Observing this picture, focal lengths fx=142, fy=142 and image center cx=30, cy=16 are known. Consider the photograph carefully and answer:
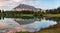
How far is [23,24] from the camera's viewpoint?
3.14m

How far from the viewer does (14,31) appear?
3053 mm

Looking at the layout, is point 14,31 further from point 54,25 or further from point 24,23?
point 54,25

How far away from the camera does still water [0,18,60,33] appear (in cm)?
307

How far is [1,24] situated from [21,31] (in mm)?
474

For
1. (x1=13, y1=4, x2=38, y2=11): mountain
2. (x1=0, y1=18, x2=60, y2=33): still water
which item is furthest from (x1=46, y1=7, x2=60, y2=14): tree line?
(x1=13, y1=4, x2=38, y2=11): mountain

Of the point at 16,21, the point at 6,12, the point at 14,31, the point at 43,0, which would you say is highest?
the point at 43,0

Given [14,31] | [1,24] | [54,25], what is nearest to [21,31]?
[14,31]

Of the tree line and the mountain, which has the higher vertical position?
the mountain

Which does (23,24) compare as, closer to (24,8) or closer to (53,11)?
(24,8)

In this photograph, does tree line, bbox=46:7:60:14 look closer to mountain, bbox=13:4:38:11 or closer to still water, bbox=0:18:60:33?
still water, bbox=0:18:60:33

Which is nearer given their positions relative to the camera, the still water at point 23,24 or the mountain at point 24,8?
the still water at point 23,24

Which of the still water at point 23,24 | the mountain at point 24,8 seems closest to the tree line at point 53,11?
the still water at point 23,24

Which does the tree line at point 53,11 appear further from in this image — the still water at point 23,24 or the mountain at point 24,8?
the mountain at point 24,8

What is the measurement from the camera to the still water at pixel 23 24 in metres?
3.07
